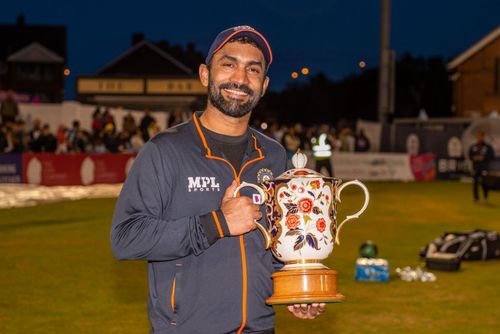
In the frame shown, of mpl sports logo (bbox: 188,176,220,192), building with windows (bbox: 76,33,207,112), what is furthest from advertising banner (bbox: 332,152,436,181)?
mpl sports logo (bbox: 188,176,220,192)

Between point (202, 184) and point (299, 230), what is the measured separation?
0.45 metres

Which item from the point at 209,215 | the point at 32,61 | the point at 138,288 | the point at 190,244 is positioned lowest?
the point at 138,288

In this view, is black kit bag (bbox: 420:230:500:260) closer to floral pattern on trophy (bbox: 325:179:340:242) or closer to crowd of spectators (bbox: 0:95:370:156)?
floral pattern on trophy (bbox: 325:179:340:242)

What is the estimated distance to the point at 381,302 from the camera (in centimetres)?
1023

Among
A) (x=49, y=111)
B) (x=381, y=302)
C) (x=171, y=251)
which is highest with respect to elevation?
(x=49, y=111)

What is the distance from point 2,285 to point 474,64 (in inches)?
1776

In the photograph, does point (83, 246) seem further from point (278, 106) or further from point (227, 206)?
point (278, 106)

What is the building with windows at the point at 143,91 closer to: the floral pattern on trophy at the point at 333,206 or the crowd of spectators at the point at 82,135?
the crowd of spectators at the point at 82,135

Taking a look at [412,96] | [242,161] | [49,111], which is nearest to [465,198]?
[49,111]

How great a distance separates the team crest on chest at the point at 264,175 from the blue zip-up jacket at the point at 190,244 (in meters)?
0.06

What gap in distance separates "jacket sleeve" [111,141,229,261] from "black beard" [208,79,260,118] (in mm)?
304

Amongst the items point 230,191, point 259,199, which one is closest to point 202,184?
point 230,191

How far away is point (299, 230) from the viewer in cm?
367

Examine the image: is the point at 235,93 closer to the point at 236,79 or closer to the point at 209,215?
the point at 236,79
